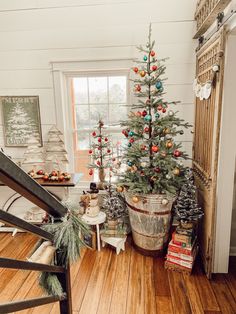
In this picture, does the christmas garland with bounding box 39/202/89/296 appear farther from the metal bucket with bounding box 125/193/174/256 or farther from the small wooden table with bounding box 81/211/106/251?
the small wooden table with bounding box 81/211/106/251

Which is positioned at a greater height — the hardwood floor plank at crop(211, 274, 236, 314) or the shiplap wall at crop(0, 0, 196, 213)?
the shiplap wall at crop(0, 0, 196, 213)

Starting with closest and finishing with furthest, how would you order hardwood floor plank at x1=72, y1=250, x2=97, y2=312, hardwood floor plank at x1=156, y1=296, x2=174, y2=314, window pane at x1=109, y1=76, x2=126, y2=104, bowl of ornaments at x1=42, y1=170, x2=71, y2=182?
hardwood floor plank at x1=156, y1=296, x2=174, y2=314
hardwood floor plank at x1=72, y1=250, x2=97, y2=312
bowl of ornaments at x1=42, y1=170, x2=71, y2=182
window pane at x1=109, y1=76, x2=126, y2=104

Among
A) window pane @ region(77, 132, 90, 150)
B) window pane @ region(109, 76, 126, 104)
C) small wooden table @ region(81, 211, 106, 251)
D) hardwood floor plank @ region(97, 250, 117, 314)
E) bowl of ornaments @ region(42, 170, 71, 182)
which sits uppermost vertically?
window pane @ region(109, 76, 126, 104)

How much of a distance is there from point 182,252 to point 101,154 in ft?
4.62

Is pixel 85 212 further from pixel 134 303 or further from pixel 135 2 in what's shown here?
pixel 135 2

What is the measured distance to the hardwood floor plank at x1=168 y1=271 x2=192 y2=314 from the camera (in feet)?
6.47

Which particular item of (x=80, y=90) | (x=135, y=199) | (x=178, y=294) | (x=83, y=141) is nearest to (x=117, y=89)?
(x=80, y=90)

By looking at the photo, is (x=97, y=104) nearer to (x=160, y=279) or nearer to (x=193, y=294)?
(x=160, y=279)

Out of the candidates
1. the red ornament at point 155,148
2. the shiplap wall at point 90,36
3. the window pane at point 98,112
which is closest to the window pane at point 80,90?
the window pane at point 98,112

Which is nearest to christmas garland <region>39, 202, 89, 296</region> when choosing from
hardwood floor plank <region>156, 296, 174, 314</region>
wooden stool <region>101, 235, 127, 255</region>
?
hardwood floor plank <region>156, 296, 174, 314</region>

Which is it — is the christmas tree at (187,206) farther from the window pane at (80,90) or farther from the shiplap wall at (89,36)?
the window pane at (80,90)

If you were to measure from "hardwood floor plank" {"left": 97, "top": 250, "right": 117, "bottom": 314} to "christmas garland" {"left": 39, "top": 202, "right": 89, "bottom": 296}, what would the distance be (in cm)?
119

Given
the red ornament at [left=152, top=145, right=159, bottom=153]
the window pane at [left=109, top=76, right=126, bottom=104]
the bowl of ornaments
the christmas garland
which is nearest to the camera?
the christmas garland

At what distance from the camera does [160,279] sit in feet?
7.62
